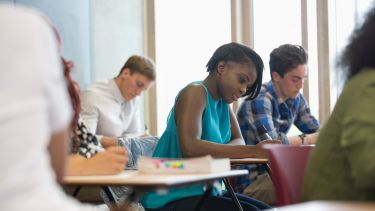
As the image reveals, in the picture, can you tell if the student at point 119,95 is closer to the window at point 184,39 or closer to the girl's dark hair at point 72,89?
the window at point 184,39

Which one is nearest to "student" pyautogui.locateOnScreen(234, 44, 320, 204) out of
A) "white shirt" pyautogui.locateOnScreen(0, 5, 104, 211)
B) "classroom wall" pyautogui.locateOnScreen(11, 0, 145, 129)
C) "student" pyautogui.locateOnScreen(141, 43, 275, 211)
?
"student" pyautogui.locateOnScreen(141, 43, 275, 211)

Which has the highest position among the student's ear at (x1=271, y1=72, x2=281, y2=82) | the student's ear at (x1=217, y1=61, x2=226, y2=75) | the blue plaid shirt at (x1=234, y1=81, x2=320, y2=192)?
the student's ear at (x1=217, y1=61, x2=226, y2=75)

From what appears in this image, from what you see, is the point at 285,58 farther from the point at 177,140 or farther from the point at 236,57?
the point at 177,140

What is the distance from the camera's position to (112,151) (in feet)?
7.48

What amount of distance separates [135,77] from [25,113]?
3.80 metres

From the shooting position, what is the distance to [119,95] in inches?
190

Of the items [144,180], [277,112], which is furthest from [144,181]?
[277,112]

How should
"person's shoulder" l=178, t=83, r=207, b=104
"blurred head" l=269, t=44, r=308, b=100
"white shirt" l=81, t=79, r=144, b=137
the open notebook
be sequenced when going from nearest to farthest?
the open notebook → "person's shoulder" l=178, t=83, r=207, b=104 → "blurred head" l=269, t=44, r=308, b=100 → "white shirt" l=81, t=79, r=144, b=137

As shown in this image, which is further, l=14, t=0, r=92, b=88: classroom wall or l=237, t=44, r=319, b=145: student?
l=14, t=0, r=92, b=88: classroom wall

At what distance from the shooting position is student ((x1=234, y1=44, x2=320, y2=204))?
12.1 feet

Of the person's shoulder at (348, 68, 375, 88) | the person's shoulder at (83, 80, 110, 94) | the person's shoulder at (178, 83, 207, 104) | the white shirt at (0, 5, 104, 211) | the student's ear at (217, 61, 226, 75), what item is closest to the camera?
the white shirt at (0, 5, 104, 211)

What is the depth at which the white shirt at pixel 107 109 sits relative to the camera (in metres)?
4.45

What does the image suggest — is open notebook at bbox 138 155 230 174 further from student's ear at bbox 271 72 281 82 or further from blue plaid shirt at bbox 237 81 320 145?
student's ear at bbox 271 72 281 82

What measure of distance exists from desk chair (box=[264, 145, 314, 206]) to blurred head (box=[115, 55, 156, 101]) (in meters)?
2.91
